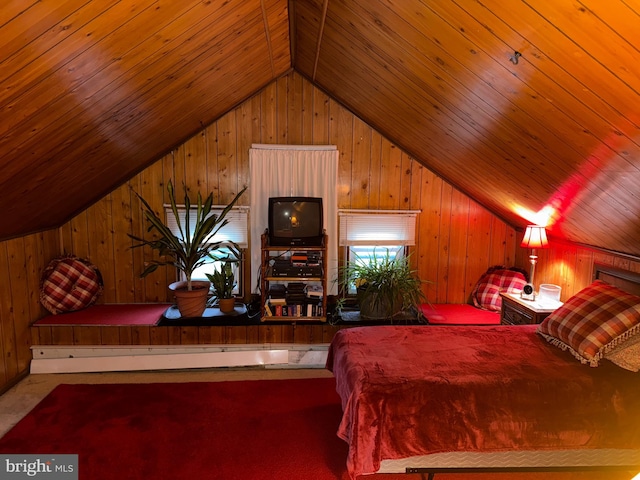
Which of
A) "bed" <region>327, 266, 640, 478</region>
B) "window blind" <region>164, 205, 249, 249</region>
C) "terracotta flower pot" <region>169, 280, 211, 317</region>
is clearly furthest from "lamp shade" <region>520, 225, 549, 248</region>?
"terracotta flower pot" <region>169, 280, 211, 317</region>

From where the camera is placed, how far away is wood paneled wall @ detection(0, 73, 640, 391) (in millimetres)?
4203

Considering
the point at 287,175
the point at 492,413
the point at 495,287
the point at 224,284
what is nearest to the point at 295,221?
the point at 287,175

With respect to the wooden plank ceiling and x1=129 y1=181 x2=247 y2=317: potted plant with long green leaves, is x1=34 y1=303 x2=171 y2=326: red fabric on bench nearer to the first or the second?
x1=129 y1=181 x2=247 y2=317: potted plant with long green leaves

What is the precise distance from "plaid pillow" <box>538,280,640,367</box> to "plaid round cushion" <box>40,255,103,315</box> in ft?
12.7

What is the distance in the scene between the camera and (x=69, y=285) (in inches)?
154

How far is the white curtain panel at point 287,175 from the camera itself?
13.9ft

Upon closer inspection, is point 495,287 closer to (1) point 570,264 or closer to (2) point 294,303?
(1) point 570,264

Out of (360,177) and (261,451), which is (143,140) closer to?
(360,177)

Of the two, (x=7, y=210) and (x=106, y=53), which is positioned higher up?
(x=106, y=53)

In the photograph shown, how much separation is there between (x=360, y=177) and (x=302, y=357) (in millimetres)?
1885

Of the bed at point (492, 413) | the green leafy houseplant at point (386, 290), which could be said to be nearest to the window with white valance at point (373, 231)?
the green leafy houseplant at point (386, 290)

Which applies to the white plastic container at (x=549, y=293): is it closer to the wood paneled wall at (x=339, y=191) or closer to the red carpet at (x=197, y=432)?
the wood paneled wall at (x=339, y=191)

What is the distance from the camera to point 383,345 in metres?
2.66

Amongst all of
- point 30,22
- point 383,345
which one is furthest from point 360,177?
point 30,22
